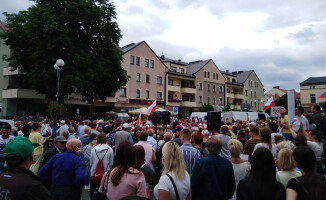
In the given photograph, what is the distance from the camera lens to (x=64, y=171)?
4.26 metres

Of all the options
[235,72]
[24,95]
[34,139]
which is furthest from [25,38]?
[235,72]

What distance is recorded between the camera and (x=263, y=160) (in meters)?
2.82

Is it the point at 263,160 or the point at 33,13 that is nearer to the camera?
the point at 263,160

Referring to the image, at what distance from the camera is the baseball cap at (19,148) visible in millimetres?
2547

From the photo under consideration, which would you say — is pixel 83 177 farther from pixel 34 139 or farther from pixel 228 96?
pixel 228 96

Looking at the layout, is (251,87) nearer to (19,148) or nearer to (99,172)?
(99,172)

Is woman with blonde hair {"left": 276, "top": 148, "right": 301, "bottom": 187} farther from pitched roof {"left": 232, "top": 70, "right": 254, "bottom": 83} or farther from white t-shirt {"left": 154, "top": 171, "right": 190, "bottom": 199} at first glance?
pitched roof {"left": 232, "top": 70, "right": 254, "bottom": 83}

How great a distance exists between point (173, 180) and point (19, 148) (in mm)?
1797

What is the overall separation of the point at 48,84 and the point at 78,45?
17.0 feet

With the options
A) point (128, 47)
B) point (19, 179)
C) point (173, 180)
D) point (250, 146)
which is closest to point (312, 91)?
point (128, 47)

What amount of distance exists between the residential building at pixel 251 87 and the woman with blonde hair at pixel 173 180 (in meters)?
62.6

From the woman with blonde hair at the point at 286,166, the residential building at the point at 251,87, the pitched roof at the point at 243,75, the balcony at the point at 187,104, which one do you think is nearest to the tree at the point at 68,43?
the balcony at the point at 187,104

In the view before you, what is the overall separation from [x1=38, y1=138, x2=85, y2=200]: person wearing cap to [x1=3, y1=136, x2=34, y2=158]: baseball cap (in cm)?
172

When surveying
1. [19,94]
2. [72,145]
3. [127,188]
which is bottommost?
[127,188]
